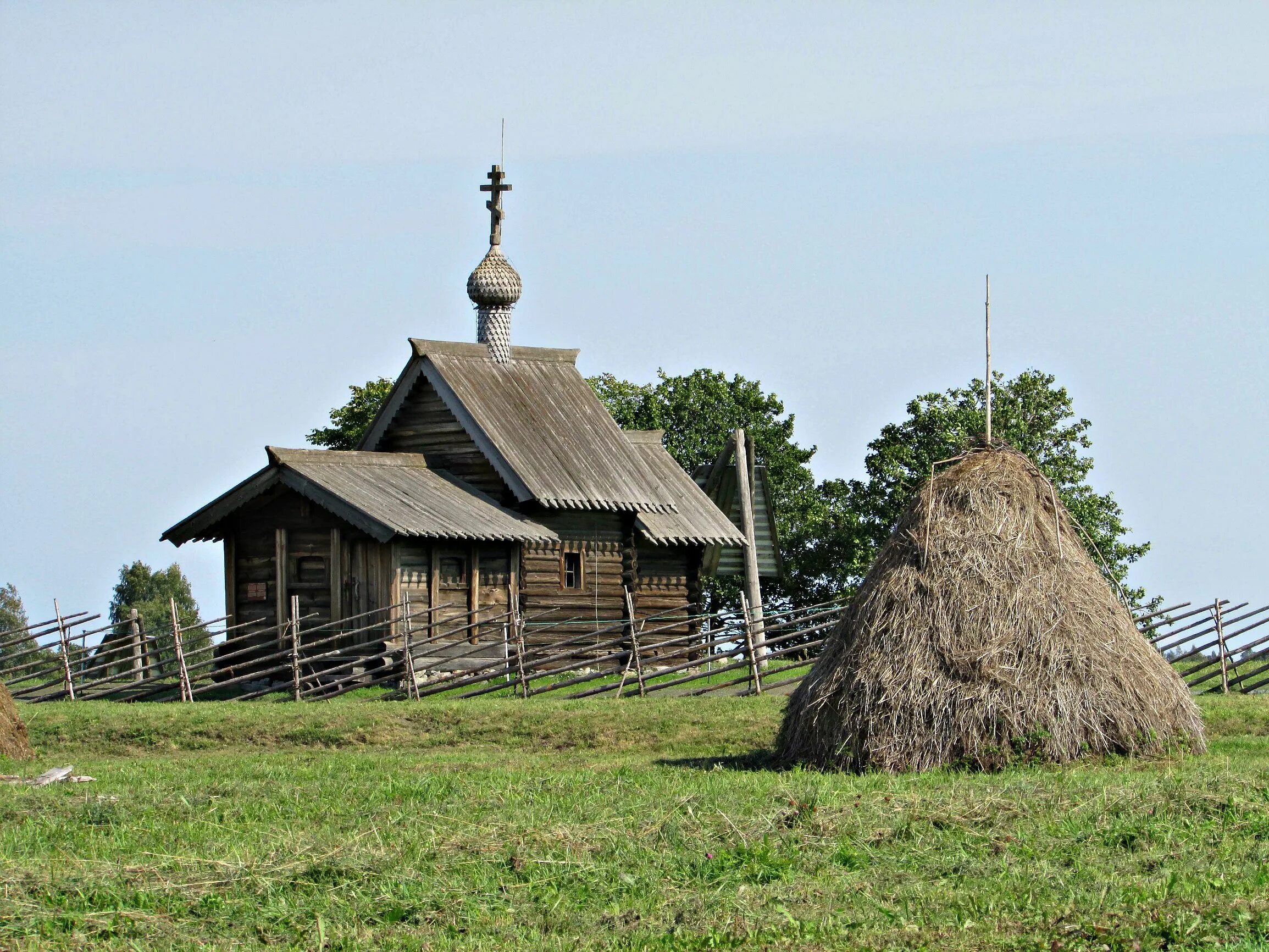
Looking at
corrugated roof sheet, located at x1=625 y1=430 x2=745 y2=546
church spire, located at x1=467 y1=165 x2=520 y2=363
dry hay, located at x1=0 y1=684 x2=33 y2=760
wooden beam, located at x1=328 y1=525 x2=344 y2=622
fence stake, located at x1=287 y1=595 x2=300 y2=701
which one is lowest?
dry hay, located at x1=0 y1=684 x2=33 y2=760

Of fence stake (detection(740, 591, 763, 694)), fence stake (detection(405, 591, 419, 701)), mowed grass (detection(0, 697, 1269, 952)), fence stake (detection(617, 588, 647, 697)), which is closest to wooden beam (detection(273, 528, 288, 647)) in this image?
fence stake (detection(405, 591, 419, 701))

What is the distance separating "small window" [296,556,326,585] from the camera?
2944 centimetres

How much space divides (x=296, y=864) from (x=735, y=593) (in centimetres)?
3635

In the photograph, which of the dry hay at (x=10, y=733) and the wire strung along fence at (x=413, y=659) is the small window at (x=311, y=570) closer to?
the wire strung along fence at (x=413, y=659)

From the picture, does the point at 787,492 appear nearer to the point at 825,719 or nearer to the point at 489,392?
the point at 489,392

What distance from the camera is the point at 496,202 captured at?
122 ft

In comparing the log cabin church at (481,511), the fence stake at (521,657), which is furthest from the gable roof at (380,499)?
the fence stake at (521,657)

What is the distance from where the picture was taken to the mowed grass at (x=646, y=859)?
29.1 feet

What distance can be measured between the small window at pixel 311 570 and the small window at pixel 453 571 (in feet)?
6.42

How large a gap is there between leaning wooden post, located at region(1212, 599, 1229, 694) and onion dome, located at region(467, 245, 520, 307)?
16043mm

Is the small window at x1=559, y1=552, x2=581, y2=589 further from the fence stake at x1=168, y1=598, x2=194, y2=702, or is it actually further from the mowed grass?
the mowed grass

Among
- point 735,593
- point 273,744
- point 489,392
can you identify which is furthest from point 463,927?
point 735,593

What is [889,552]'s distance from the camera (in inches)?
627

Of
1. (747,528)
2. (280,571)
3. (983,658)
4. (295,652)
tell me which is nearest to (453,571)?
(280,571)
